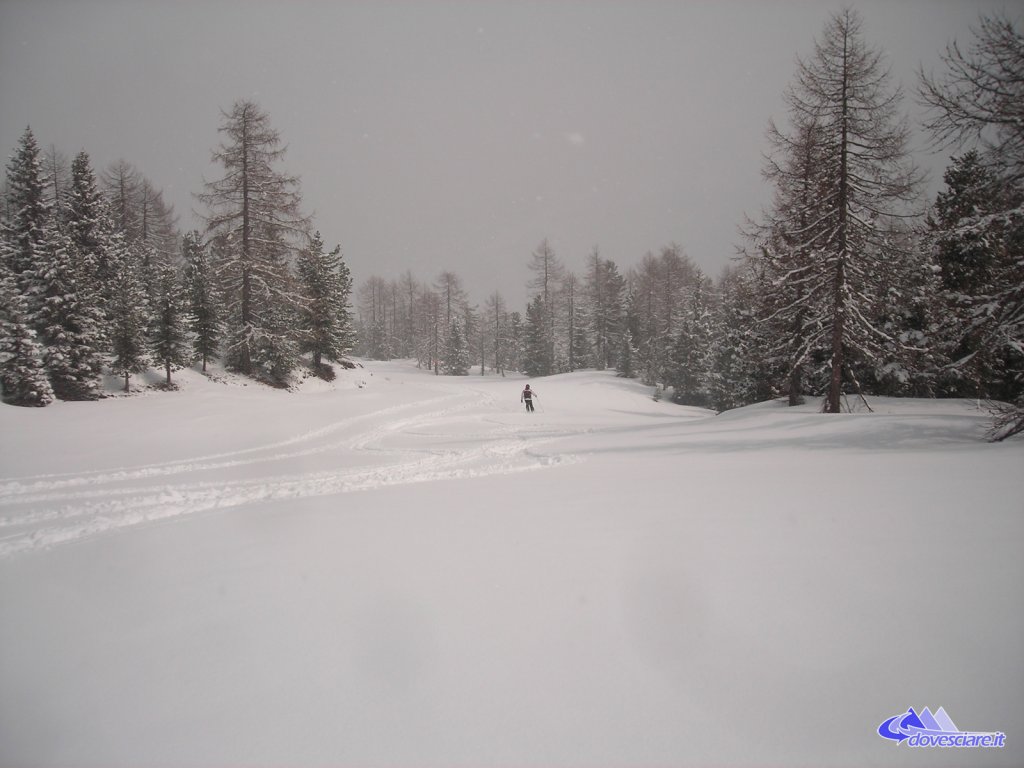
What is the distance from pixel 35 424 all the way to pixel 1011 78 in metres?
25.4

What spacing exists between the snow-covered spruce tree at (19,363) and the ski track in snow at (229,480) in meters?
12.8

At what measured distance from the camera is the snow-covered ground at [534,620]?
7.46 feet

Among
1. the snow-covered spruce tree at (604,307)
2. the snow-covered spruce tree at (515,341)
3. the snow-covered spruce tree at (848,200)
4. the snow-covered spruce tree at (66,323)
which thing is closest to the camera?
the snow-covered spruce tree at (848,200)

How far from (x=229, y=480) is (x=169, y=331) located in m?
17.9

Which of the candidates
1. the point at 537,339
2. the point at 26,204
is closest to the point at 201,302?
the point at 26,204

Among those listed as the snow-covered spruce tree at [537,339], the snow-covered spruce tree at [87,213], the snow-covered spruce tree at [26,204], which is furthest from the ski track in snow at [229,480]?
the snow-covered spruce tree at [537,339]

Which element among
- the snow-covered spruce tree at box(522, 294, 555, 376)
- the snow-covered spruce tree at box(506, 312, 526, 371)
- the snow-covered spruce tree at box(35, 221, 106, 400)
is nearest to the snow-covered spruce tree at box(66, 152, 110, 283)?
the snow-covered spruce tree at box(35, 221, 106, 400)

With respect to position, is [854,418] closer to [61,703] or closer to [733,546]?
[733,546]

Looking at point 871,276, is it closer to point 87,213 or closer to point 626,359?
point 626,359

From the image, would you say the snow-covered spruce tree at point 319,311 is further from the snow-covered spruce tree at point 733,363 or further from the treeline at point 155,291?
Answer: the snow-covered spruce tree at point 733,363

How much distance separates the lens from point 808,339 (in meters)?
14.0

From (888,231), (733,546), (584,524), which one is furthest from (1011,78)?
(584,524)

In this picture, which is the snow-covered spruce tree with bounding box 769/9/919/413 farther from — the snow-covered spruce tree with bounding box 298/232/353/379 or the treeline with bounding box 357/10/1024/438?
the snow-covered spruce tree with bounding box 298/232/353/379

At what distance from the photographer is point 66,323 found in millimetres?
19812
